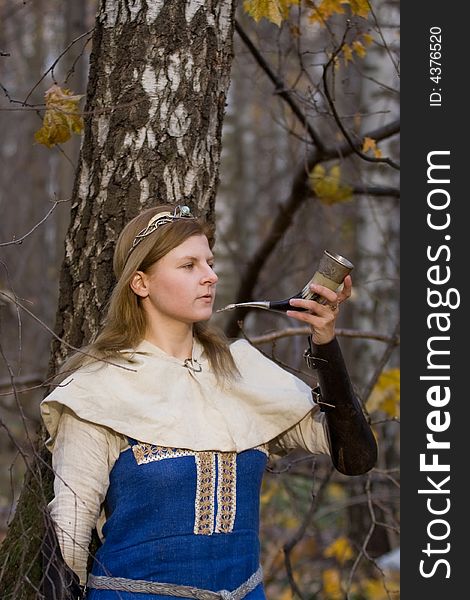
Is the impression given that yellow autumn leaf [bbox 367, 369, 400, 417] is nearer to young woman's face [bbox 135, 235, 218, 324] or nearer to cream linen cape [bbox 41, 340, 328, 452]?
cream linen cape [bbox 41, 340, 328, 452]

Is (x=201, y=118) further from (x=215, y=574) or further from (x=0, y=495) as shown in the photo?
(x=0, y=495)

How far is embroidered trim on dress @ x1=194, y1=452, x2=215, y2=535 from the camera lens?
2.47 m

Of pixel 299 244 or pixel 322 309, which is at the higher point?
pixel 299 244

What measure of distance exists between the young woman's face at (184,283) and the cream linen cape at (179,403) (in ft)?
0.43

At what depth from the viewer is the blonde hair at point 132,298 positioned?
2.61 metres

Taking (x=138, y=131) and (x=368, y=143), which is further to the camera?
(x=368, y=143)

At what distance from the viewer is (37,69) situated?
1298 centimetres

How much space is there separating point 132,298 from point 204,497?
574 millimetres

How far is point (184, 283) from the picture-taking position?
257 cm

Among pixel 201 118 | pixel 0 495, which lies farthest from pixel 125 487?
pixel 0 495

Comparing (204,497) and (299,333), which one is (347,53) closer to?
(299,333)

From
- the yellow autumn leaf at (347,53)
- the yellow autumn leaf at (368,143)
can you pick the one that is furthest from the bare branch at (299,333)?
the yellow autumn leaf at (347,53)

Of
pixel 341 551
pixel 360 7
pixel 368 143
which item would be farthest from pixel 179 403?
pixel 341 551

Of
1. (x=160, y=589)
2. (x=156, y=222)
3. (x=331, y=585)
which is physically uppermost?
(x=156, y=222)
